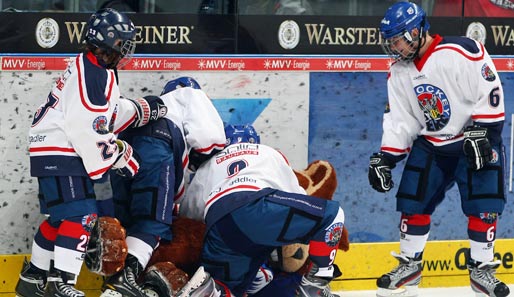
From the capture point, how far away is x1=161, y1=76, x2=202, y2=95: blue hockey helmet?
529 centimetres

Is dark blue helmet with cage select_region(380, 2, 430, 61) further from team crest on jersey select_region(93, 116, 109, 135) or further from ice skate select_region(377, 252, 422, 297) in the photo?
team crest on jersey select_region(93, 116, 109, 135)

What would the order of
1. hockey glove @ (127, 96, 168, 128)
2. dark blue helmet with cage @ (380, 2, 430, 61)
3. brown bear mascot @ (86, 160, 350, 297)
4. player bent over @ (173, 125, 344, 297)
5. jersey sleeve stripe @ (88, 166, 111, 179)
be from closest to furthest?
player bent over @ (173, 125, 344, 297) → jersey sleeve stripe @ (88, 166, 111, 179) → brown bear mascot @ (86, 160, 350, 297) → hockey glove @ (127, 96, 168, 128) → dark blue helmet with cage @ (380, 2, 430, 61)

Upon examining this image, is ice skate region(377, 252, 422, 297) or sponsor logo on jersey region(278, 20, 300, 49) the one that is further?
sponsor logo on jersey region(278, 20, 300, 49)

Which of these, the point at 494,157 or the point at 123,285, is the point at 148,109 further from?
the point at 494,157

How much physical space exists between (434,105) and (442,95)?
0.20ft

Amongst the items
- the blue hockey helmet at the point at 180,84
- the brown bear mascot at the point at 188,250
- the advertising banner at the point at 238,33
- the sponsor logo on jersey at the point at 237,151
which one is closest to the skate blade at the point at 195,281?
the brown bear mascot at the point at 188,250

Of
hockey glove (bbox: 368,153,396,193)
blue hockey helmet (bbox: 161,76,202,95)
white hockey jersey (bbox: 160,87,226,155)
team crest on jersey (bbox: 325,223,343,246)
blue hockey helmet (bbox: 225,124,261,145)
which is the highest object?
blue hockey helmet (bbox: 161,76,202,95)

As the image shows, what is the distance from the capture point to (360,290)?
5.80 meters

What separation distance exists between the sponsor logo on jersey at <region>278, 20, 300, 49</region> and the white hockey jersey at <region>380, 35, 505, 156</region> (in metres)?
0.50

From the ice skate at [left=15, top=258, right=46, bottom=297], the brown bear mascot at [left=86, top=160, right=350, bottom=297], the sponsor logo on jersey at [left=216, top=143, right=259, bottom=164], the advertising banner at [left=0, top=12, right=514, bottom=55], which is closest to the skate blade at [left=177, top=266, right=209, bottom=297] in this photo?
the brown bear mascot at [left=86, top=160, right=350, bottom=297]

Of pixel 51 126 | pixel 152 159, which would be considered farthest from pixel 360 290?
pixel 51 126

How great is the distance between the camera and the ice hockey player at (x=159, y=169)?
16.4ft

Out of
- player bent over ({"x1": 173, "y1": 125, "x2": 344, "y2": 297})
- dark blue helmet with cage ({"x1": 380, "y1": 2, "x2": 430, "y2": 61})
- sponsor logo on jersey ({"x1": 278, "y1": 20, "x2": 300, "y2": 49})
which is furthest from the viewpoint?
sponsor logo on jersey ({"x1": 278, "y1": 20, "x2": 300, "y2": 49})

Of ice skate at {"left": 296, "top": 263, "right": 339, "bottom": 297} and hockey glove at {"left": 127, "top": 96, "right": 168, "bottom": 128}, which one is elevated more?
hockey glove at {"left": 127, "top": 96, "right": 168, "bottom": 128}
